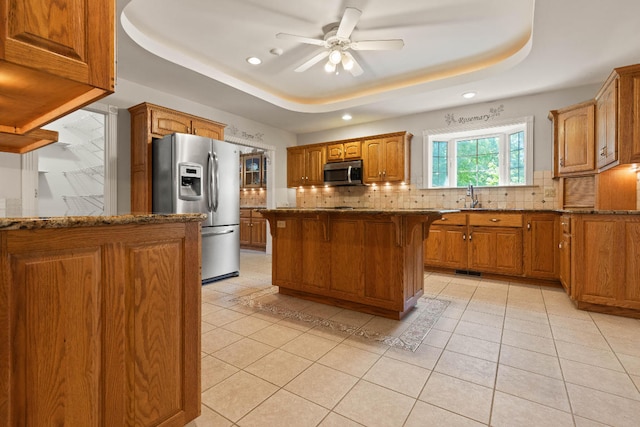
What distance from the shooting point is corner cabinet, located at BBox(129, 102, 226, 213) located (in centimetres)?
358

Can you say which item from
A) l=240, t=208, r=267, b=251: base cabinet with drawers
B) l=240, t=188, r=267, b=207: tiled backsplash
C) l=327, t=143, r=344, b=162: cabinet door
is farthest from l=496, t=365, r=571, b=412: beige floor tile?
l=240, t=188, r=267, b=207: tiled backsplash

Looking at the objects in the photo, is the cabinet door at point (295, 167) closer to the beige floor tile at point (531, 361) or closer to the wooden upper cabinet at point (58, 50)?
the beige floor tile at point (531, 361)

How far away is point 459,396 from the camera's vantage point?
1.62 m

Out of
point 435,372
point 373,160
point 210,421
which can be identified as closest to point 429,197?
point 373,160

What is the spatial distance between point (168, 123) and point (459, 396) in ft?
12.9

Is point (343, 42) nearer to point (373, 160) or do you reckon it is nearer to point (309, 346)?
point (373, 160)

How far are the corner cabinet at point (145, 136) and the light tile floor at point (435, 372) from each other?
1827 mm

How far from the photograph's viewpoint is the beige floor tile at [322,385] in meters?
1.61

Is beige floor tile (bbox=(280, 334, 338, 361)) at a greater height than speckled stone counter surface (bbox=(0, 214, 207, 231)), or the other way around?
speckled stone counter surface (bbox=(0, 214, 207, 231))

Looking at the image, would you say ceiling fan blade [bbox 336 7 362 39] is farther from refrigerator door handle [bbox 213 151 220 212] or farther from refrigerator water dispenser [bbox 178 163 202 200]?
refrigerator water dispenser [bbox 178 163 202 200]

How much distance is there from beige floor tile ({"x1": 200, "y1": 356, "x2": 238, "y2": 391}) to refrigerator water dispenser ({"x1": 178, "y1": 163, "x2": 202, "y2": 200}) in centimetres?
212

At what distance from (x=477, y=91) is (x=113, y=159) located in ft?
15.4

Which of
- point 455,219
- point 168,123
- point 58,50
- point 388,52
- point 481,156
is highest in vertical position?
point 388,52

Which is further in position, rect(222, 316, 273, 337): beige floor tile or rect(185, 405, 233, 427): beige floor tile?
rect(222, 316, 273, 337): beige floor tile
